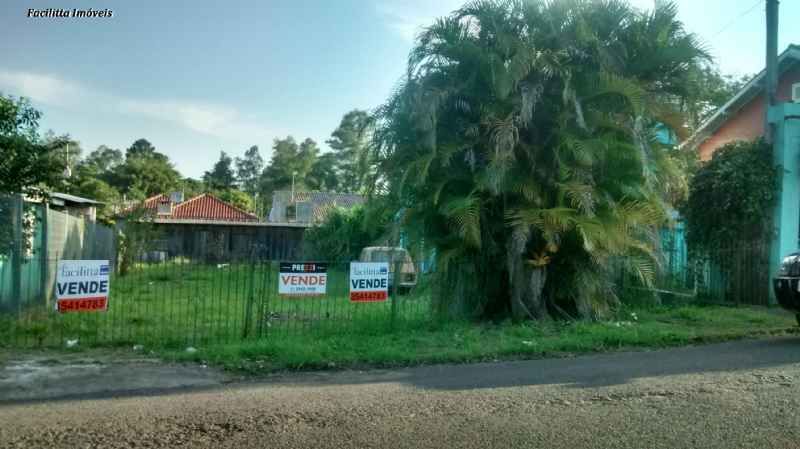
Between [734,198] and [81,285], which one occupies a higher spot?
[734,198]

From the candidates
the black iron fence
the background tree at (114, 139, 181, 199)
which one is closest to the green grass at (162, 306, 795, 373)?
the black iron fence

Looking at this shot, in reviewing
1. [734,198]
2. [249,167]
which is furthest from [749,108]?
[249,167]

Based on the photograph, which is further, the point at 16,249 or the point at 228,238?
the point at 228,238

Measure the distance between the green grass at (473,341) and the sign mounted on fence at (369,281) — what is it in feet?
1.68

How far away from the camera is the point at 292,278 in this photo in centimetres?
918

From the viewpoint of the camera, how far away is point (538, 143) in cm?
1049

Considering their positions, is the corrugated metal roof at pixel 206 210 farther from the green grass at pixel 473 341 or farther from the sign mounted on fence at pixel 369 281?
the green grass at pixel 473 341

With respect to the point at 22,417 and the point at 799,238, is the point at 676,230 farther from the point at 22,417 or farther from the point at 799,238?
the point at 22,417

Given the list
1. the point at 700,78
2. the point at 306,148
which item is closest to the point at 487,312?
the point at 700,78

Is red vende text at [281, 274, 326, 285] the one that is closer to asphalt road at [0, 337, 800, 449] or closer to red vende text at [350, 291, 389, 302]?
red vende text at [350, 291, 389, 302]

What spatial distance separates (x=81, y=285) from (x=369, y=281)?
3.89 meters

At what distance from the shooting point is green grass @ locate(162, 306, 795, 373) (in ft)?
25.2

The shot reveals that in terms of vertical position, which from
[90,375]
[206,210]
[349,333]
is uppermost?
[206,210]

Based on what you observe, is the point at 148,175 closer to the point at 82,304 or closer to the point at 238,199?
the point at 238,199
